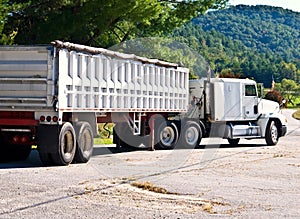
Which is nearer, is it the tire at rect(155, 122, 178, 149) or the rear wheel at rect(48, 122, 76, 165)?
the rear wheel at rect(48, 122, 76, 165)

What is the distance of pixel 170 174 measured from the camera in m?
12.9

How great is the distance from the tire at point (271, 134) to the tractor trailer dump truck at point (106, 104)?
4 cm

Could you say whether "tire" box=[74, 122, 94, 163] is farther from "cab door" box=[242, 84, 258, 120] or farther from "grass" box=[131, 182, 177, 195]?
"cab door" box=[242, 84, 258, 120]

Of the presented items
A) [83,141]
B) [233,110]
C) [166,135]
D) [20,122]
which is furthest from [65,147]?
[233,110]

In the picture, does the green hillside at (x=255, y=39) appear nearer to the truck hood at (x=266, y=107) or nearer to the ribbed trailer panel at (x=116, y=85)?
the truck hood at (x=266, y=107)

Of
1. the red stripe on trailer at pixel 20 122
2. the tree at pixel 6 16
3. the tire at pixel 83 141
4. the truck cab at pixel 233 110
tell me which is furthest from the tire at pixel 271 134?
the tree at pixel 6 16

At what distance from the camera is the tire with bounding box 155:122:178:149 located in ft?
66.3

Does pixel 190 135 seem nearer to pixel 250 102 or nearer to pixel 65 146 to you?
pixel 250 102

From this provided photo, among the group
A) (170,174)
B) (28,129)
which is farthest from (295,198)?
(28,129)

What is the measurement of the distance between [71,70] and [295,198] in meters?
6.64

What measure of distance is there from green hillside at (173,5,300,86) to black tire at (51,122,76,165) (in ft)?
315

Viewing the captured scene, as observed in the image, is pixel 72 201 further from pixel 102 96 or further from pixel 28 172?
pixel 102 96

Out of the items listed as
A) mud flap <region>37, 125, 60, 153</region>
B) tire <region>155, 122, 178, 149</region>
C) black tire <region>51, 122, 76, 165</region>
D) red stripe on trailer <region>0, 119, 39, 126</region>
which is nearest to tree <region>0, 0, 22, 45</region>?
tire <region>155, 122, 178, 149</region>

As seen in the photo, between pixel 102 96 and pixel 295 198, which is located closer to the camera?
pixel 295 198
